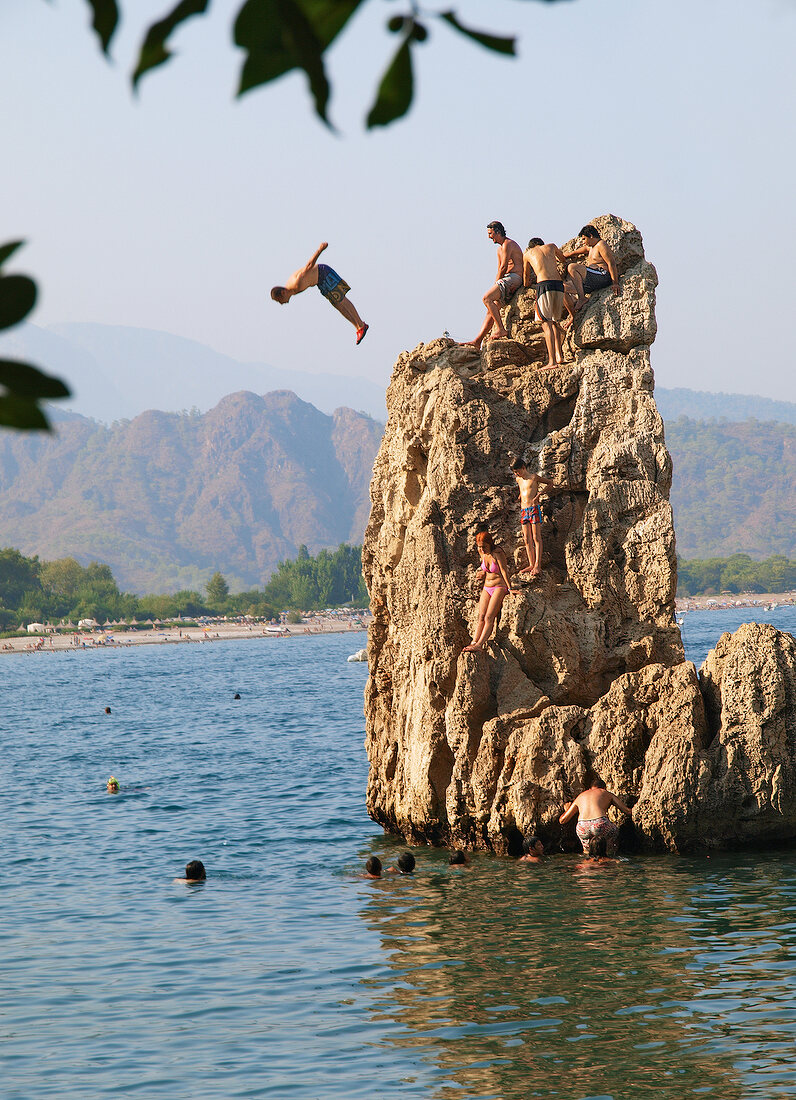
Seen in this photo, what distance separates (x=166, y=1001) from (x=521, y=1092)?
443cm

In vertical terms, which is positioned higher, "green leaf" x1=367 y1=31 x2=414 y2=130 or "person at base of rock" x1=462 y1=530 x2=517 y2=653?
"green leaf" x1=367 y1=31 x2=414 y2=130

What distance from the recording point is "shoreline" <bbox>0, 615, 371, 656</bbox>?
122 m

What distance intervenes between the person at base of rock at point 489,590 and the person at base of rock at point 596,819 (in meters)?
2.60

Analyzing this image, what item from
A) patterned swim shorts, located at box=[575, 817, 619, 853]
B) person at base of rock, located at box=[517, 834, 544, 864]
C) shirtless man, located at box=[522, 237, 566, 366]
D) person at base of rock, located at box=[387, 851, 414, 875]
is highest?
shirtless man, located at box=[522, 237, 566, 366]

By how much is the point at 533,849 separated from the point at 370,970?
3756mm

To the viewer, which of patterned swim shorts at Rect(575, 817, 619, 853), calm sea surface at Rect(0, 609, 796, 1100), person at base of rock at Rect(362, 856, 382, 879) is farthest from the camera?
person at base of rock at Rect(362, 856, 382, 879)

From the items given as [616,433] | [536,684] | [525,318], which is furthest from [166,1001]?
[525,318]

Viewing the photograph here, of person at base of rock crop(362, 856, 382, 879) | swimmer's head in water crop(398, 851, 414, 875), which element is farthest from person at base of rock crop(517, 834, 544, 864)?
person at base of rock crop(362, 856, 382, 879)

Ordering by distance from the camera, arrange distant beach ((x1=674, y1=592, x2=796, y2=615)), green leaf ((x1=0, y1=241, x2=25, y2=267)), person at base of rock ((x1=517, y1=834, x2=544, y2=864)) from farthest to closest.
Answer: distant beach ((x1=674, y1=592, x2=796, y2=615))
person at base of rock ((x1=517, y1=834, x2=544, y2=864))
green leaf ((x1=0, y1=241, x2=25, y2=267))

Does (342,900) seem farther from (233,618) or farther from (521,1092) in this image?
(233,618)

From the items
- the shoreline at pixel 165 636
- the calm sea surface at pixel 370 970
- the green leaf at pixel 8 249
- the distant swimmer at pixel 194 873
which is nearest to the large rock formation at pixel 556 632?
the calm sea surface at pixel 370 970

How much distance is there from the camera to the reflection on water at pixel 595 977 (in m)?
9.27

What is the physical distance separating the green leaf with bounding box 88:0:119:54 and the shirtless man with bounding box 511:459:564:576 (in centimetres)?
1484

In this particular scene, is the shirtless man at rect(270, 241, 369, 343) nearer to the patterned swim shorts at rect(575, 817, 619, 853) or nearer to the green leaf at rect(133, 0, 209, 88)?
the patterned swim shorts at rect(575, 817, 619, 853)
